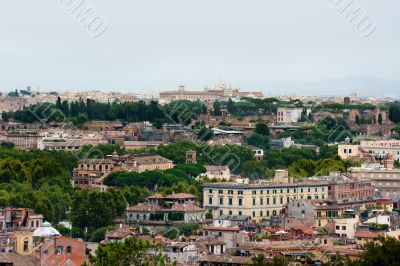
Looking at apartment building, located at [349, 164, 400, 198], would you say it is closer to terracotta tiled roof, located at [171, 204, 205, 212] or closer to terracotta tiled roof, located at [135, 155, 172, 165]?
terracotta tiled roof, located at [171, 204, 205, 212]

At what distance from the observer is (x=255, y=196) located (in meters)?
61.0

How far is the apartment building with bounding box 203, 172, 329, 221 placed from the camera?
6072 centimetres

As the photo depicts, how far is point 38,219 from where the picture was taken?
5116 cm

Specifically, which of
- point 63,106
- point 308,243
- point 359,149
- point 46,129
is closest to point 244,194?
point 308,243

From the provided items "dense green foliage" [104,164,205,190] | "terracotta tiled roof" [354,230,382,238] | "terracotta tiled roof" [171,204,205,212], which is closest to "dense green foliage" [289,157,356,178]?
"dense green foliage" [104,164,205,190]

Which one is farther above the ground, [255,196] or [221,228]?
[221,228]

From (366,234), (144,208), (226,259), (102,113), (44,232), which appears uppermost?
(44,232)

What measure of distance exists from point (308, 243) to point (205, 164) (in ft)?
132

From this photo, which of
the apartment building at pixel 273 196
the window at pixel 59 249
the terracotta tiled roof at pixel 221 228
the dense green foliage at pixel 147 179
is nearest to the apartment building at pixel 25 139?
the dense green foliage at pixel 147 179

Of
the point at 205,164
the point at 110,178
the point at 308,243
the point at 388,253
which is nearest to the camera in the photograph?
the point at 388,253

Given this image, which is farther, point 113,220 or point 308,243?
point 113,220

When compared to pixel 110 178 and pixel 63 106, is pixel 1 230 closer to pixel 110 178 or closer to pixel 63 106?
pixel 110 178

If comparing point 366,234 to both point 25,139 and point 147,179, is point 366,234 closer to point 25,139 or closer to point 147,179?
point 147,179

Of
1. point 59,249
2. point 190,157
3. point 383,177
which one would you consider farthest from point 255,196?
point 190,157
